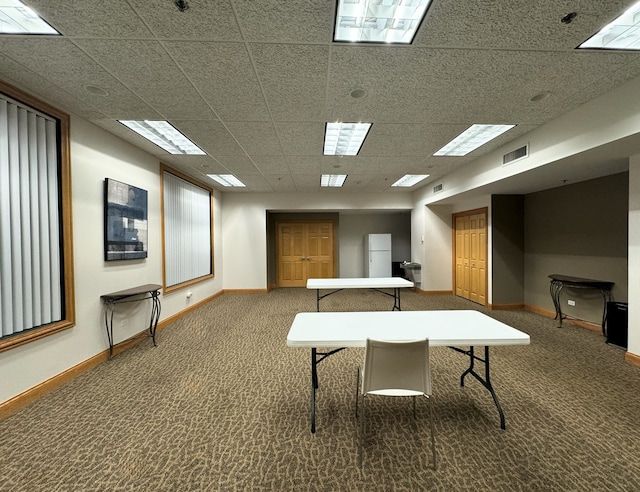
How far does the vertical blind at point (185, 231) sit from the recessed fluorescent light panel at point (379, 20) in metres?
3.90

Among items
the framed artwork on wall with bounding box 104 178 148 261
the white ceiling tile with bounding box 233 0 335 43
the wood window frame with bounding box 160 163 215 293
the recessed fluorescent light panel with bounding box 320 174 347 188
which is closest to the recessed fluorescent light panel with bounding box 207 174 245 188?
the wood window frame with bounding box 160 163 215 293

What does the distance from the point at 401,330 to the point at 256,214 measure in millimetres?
5630

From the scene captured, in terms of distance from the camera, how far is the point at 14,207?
214 cm

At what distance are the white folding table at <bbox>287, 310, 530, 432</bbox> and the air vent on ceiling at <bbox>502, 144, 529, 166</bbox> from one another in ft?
7.49

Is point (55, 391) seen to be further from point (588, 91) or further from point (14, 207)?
point (588, 91)

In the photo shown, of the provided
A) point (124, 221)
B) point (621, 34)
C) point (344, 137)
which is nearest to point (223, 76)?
point (344, 137)

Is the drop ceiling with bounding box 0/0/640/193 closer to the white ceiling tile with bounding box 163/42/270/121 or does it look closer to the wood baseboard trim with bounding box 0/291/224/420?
the white ceiling tile with bounding box 163/42/270/121

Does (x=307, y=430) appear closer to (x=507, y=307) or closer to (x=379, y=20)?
(x=379, y=20)

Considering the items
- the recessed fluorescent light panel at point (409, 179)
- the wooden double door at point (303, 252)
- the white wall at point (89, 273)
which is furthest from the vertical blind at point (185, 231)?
the recessed fluorescent light panel at point (409, 179)

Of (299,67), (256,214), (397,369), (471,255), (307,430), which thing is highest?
(299,67)

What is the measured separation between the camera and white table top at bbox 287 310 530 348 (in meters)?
1.77

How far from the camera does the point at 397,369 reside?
1533 mm

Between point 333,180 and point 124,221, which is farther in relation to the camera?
point 333,180

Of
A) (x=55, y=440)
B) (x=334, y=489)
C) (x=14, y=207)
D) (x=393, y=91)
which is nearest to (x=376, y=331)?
(x=334, y=489)
